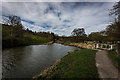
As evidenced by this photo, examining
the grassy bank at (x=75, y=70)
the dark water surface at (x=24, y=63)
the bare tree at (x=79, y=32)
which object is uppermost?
the bare tree at (x=79, y=32)

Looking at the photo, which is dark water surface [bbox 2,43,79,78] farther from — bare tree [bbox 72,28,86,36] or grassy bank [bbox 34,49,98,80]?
bare tree [bbox 72,28,86,36]

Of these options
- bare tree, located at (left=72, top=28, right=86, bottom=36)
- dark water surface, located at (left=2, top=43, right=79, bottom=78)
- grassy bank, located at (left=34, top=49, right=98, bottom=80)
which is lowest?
dark water surface, located at (left=2, top=43, right=79, bottom=78)

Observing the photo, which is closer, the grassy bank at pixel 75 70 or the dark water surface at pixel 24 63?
the grassy bank at pixel 75 70

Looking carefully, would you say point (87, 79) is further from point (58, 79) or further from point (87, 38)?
point (87, 38)

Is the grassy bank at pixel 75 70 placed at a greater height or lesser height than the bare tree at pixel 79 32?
lesser

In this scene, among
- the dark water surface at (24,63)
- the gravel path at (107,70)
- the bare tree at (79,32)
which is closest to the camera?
the gravel path at (107,70)

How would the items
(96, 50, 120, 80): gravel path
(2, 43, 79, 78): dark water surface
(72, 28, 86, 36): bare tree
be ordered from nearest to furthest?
(96, 50, 120, 80): gravel path, (2, 43, 79, 78): dark water surface, (72, 28, 86, 36): bare tree

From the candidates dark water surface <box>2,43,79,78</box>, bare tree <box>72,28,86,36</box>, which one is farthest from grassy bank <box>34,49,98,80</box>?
bare tree <box>72,28,86,36</box>

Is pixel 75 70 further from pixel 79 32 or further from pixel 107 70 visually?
pixel 79 32

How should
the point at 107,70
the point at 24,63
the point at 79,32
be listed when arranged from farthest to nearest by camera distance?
the point at 79,32, the point at 24,63, the point at 107,70

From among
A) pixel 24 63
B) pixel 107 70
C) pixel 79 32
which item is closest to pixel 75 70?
pixel 107 70

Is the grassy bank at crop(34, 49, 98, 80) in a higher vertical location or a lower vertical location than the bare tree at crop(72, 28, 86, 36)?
lower

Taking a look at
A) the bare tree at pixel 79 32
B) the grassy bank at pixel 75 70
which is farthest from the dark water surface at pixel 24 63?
the bare tree at pixel 79 32

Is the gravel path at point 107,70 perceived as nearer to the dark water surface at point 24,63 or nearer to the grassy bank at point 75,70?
→ the grassy bank at point 75,70
